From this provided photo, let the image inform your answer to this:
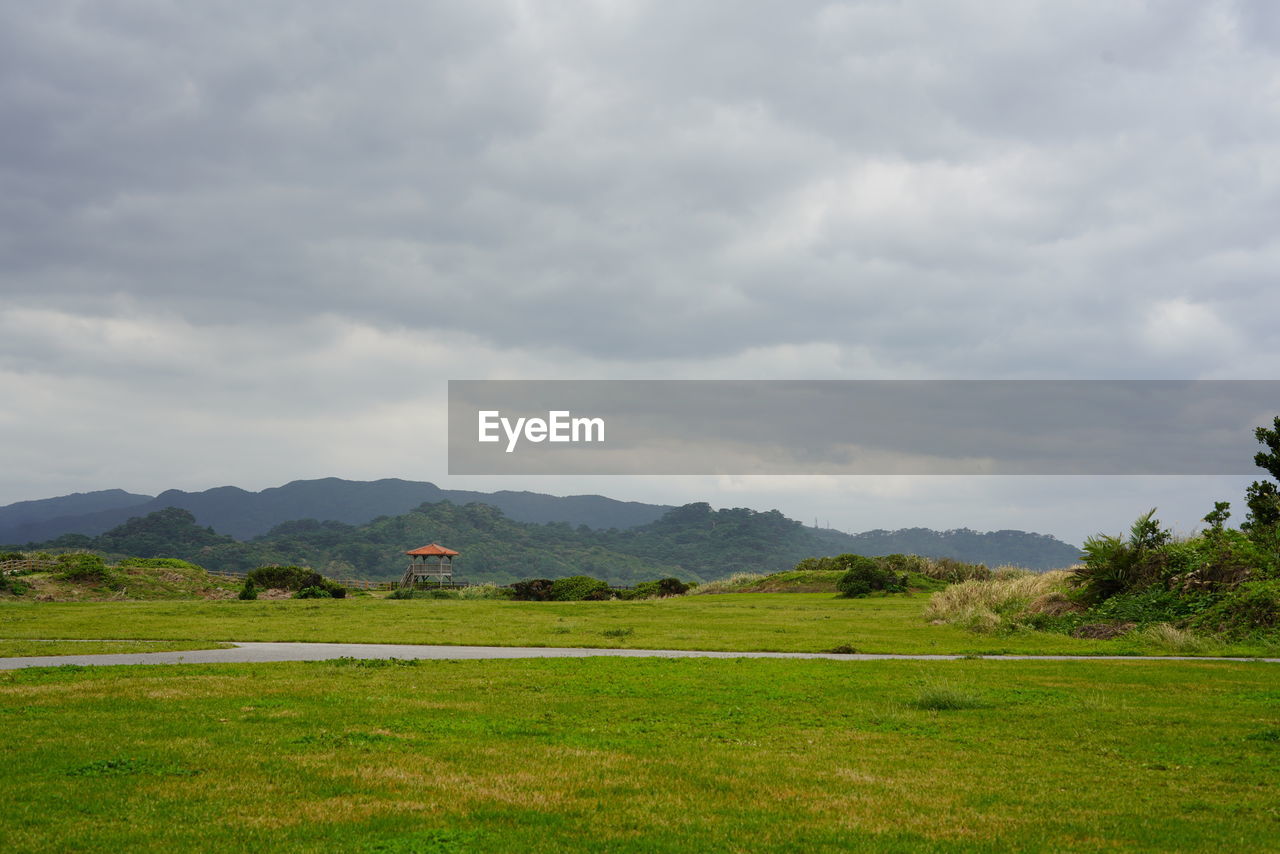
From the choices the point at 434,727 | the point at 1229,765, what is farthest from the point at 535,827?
the point at 1229,765

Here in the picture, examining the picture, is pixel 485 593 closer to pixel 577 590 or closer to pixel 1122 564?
pixel 577 590

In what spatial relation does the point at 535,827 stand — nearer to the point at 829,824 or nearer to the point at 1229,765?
the point at 829,824

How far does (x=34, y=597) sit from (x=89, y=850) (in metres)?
54.6

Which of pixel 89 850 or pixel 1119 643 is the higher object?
→ pixel 89 850

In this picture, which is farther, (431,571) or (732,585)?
(431,571)

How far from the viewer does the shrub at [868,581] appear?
184 ft

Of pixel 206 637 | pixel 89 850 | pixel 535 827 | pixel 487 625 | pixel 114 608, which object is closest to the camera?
pixel 89 850

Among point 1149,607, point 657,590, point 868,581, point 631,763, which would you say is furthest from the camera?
point 657,590

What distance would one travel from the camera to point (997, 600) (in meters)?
33.8

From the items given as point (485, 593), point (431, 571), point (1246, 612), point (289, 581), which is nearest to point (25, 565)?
point (289, 581)

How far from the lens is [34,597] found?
50.5m

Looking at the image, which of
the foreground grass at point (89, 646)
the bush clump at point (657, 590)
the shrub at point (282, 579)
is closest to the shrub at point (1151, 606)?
the foreground grass at point (89, 646)

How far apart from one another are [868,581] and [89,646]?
46.0 m

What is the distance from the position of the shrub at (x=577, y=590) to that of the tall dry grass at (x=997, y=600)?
28.9 m
